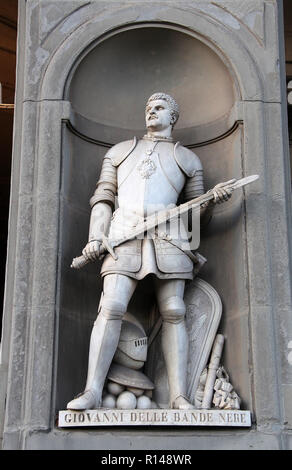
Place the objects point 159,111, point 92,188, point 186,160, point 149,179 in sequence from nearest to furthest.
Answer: point 149,179 → point 186,160 → point 159,111 → point 92,188

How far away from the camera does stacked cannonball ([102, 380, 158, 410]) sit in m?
7.68

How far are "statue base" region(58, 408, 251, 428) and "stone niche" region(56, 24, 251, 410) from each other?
0.35 m

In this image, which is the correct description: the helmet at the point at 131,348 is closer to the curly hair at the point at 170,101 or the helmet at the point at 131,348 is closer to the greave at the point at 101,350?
the greave at the point at 101,350

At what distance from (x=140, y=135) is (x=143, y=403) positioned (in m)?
3.12

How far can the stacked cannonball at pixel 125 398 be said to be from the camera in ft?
25.2

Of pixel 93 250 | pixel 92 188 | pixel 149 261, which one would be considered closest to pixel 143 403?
pixel 149 261

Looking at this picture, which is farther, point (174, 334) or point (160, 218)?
point (160, 218)

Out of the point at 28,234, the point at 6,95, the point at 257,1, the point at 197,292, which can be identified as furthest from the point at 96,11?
the point at 6,95

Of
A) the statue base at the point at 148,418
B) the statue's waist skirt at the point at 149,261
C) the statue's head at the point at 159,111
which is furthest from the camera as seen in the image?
the statue's head at the point at 159,111

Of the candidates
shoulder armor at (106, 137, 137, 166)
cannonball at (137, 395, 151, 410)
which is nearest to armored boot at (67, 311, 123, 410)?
cannonball at (137, 395, 151, 410)

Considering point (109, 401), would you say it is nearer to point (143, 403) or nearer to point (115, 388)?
point (115, 388)

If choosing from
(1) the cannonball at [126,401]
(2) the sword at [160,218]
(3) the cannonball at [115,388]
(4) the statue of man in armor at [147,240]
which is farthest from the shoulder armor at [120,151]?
(1) the cannonball at [126,401]

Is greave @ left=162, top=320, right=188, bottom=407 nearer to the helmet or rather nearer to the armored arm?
the helmet

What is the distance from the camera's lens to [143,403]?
7785mm
